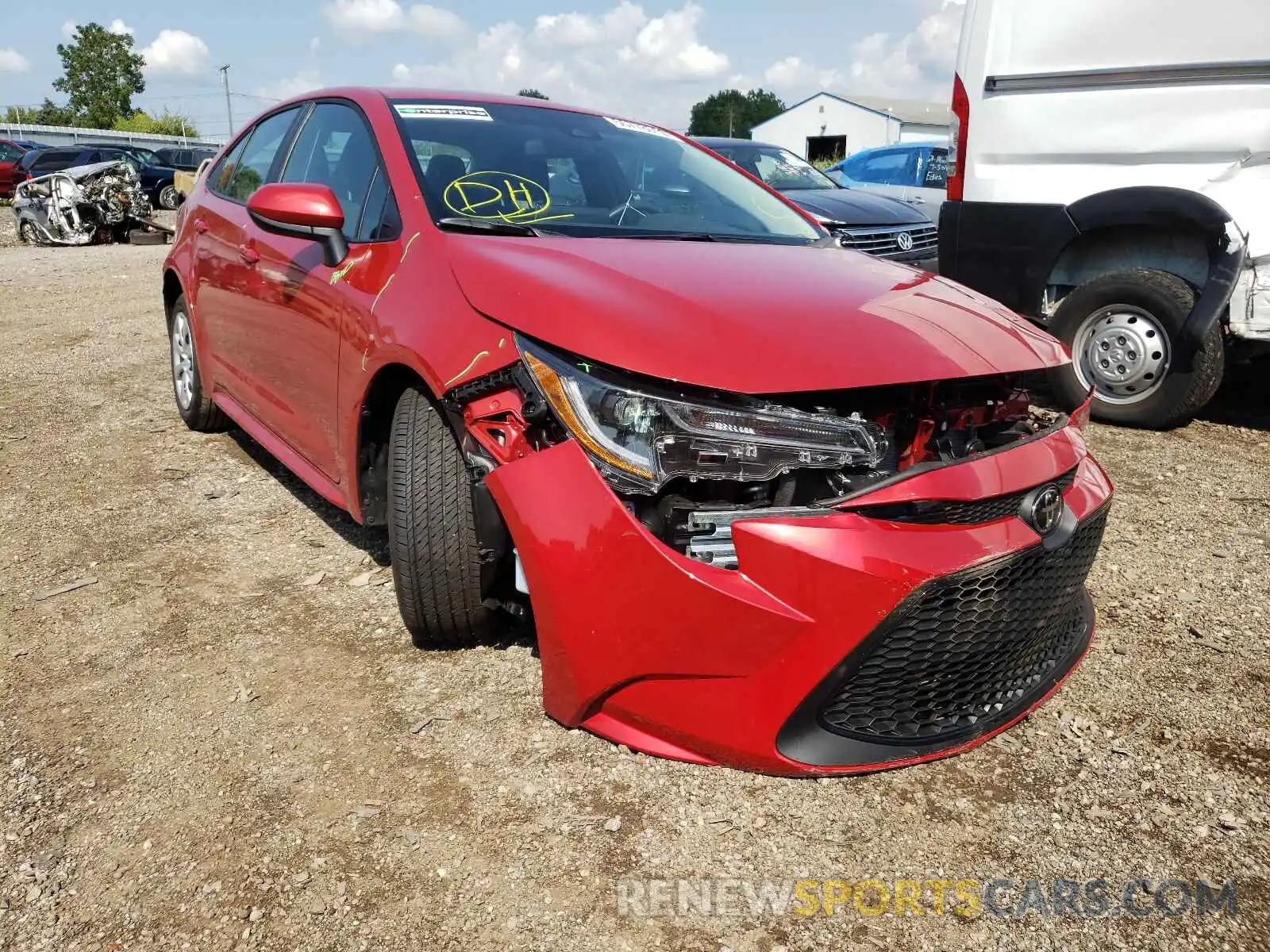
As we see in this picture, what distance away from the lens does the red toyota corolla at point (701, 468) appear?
1.90 m

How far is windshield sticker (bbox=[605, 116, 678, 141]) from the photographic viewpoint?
3.56m

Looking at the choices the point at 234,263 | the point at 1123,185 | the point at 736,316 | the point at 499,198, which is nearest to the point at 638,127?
the point at 499,198

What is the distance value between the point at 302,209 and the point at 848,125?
56.3 m

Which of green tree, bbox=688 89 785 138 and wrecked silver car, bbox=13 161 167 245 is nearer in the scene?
wrecked silver car, bbox=13 161 167 245

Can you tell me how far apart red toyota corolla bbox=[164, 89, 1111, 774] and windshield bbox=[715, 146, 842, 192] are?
5959 mm

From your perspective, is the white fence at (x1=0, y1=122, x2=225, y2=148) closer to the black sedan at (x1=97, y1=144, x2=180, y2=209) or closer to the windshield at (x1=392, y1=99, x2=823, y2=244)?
the black sedan at (x1=97, y1=144, x2=180, y2=209)

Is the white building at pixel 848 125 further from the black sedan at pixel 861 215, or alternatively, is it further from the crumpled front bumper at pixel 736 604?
the crumpled front bumper at pixel 736 604

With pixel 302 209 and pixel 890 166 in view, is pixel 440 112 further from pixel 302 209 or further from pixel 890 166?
pixel 890 166

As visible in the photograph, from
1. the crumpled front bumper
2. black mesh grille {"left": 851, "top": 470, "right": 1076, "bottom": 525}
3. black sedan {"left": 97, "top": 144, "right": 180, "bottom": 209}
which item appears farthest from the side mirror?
black sedan {"left": 97, "top": 144, "right": 180, "bottom": 209}

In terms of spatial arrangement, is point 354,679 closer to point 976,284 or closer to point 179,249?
point 179,249

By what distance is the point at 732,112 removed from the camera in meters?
90.3

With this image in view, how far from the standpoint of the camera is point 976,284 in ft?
17.2

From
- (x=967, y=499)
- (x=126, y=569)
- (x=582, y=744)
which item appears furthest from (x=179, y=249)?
(x=967, y=499)

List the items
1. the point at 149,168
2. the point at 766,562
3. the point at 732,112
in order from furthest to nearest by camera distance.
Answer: the point at 732,112 < the point at 149,168 < the point at 766,562
